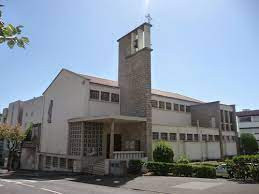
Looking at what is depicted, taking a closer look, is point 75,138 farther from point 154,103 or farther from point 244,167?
point 244,167

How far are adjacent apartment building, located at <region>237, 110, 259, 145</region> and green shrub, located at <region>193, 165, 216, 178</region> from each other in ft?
169

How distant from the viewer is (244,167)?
15.1 m

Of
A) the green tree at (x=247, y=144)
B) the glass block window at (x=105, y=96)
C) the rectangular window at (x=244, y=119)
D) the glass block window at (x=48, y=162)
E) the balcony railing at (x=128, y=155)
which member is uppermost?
the rectangular window at (x=244, y=119)

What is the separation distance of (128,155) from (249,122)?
169 ft

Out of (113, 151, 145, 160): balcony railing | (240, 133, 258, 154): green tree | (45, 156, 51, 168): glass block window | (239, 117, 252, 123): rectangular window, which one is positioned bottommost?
(45, 156, 51, 168): glass block window

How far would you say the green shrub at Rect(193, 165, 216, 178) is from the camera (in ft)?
56.2

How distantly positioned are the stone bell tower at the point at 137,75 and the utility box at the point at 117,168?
3736mm

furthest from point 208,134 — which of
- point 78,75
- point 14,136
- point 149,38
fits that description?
point 14,136

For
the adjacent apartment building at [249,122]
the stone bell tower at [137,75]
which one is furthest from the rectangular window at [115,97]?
the adjacent apartment building at [249,122]

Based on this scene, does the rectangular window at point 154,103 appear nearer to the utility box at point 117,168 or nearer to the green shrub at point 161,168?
the green shrub at point 161,168

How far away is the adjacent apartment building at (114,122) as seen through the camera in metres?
23.8

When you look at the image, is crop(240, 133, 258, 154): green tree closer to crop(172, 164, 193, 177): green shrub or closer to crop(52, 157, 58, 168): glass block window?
crop(172, 164, 193, 177): green shrub

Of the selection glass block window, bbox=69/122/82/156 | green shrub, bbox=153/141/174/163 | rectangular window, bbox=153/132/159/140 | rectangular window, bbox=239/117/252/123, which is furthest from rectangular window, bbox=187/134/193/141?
rectangular window, bbox=239/117/252/123

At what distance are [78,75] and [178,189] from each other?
17.8m
